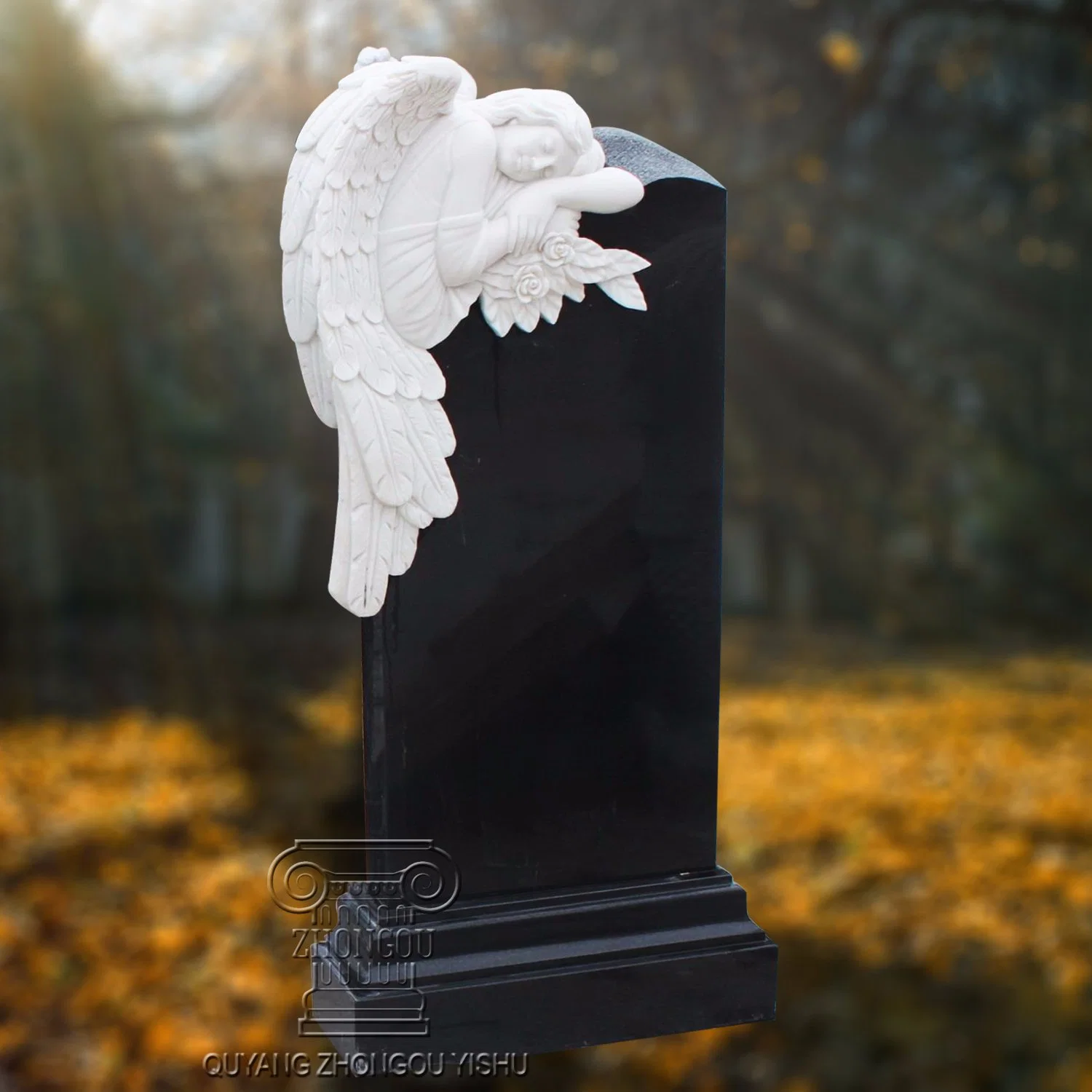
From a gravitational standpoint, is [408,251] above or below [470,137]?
below

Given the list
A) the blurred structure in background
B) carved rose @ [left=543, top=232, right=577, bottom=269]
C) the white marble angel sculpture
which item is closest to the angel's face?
the white marble angel sculpture

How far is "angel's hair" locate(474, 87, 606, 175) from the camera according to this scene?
2607 millimetres

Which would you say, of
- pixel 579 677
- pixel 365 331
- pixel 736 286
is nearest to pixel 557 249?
pixel 365 331

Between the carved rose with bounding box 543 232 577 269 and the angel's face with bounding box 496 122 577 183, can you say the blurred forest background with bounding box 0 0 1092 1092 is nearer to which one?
the carved rose with bounding box 543 232 577 269

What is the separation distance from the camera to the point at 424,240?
254 cm

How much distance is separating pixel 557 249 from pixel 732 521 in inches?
328

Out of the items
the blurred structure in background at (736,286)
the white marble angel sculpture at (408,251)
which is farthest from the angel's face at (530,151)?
the blurred structure in background at (736,286)

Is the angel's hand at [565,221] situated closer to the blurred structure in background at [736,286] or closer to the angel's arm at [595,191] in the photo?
the angel's arm at [595,191]

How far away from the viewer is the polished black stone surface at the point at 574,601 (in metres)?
2.64

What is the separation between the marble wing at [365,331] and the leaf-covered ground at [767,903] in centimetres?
206

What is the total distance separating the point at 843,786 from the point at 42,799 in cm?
368

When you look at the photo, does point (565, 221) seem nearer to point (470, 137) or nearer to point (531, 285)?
point (531, 285)

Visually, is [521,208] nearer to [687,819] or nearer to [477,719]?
[477,719]

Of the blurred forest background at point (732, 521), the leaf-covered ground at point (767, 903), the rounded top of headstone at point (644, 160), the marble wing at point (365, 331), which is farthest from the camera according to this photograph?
the blurred forest background at point (732, 521)
